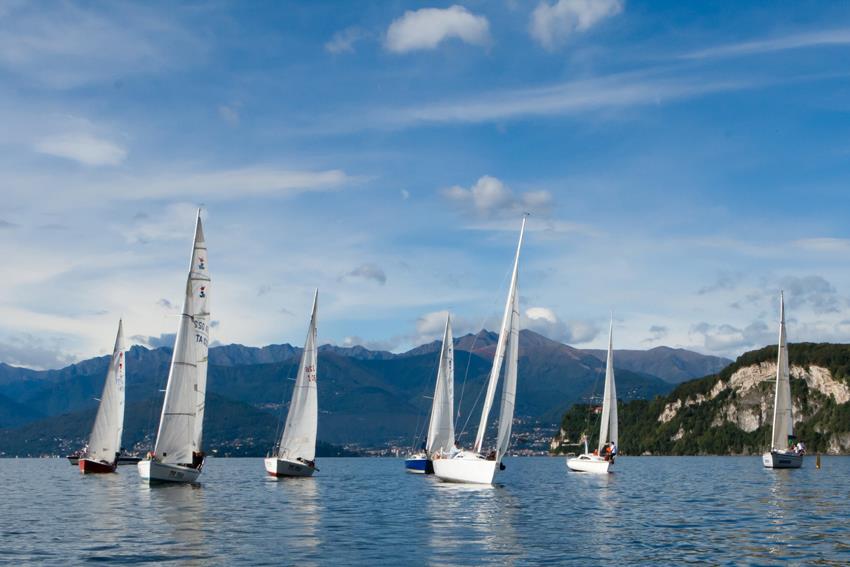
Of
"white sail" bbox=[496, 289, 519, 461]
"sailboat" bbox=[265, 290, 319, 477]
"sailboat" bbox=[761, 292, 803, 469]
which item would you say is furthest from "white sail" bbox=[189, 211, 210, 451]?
"sailboat" bbox=[761, 292, 803, 469]

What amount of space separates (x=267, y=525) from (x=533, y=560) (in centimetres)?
1787

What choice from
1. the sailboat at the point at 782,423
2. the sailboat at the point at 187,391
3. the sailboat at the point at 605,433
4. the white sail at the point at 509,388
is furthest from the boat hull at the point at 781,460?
the sailboat at the point at 187,391

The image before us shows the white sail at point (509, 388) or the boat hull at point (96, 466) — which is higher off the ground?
the white sail at point (509, 388)

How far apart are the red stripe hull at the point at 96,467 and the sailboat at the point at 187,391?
134ft

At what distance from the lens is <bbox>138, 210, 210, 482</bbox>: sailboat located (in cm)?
7100

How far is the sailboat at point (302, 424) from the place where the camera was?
91.4m

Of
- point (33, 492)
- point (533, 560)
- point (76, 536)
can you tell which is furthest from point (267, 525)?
point (33, 492)

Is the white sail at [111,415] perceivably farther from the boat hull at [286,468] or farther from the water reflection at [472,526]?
the water reflection at [472,526]

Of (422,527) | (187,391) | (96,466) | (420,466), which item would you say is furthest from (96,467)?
(422,527)

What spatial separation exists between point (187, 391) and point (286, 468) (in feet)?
87.8

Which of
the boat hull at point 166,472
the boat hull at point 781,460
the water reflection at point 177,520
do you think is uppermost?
the boat hull at point 781,460

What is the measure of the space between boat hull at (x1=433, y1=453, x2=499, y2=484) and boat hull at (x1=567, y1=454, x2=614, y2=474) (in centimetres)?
5034

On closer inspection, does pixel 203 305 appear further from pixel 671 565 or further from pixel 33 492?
pixel 671 565

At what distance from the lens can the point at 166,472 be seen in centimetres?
7375
